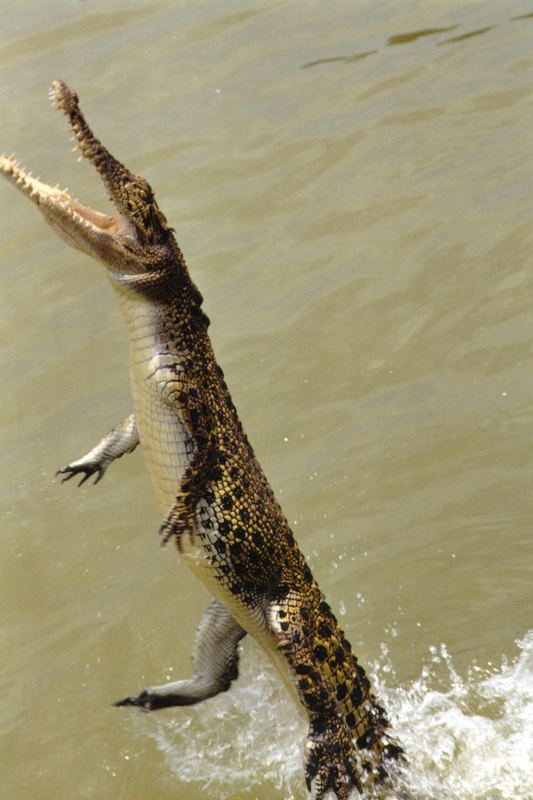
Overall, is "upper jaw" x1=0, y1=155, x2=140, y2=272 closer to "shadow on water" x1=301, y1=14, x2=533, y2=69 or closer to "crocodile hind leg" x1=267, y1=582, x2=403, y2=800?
"crocodile hind leg" x1=267, y1=582, x2=403, y2=800

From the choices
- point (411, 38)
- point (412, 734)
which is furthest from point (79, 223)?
point (411, 38)

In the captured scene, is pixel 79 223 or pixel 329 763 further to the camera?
pixel 329 763

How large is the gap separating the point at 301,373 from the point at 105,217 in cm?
264

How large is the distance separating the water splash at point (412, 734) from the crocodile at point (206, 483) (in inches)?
14.3

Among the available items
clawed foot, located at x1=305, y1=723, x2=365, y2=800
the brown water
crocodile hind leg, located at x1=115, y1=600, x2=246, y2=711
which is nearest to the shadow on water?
the brown water

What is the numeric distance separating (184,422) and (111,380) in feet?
8.62

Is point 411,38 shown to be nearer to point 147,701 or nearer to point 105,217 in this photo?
point 105,217

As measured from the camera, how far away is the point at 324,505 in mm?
6367

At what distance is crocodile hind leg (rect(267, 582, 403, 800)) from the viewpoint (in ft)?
15.9

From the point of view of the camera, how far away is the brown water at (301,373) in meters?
5.50

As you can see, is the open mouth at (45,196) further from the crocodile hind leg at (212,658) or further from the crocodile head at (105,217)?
the crocodile hind leg at (212,658)

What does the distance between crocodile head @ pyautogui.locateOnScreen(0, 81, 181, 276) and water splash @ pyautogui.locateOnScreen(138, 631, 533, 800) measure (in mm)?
2133

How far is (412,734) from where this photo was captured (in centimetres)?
548

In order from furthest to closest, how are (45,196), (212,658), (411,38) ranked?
1. (411,38)
2. (212,658)
3. (45,196)
